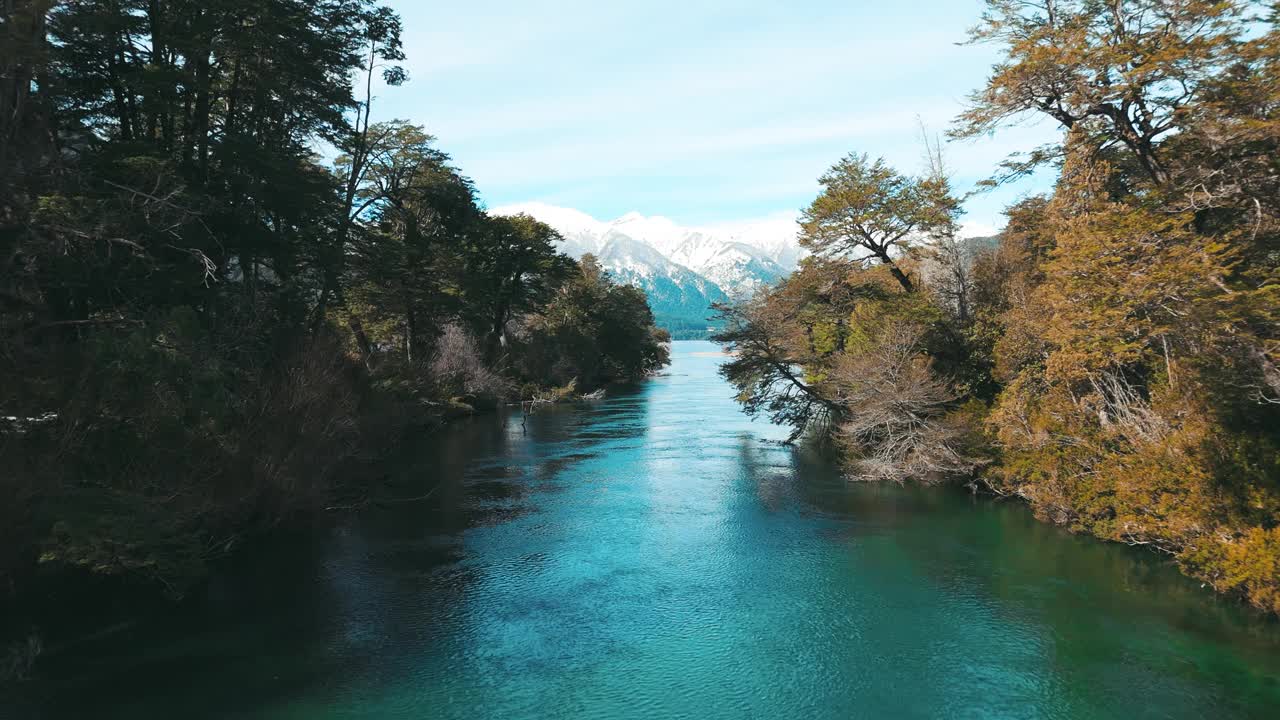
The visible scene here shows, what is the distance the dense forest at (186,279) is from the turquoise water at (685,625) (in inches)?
87.4

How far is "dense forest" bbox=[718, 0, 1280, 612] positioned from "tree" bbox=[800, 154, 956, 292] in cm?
228

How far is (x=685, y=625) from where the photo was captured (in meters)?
13.7

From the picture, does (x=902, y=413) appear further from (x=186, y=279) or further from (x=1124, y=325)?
(x=186, y=279)

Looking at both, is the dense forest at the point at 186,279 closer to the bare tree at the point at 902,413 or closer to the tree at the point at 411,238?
the tree at the point at 411,238

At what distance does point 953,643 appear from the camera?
42.3 ft

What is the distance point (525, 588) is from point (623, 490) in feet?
32.0

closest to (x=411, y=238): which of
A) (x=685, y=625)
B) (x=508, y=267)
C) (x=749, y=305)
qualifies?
(x=508, y=267)

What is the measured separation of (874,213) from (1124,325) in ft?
47.3

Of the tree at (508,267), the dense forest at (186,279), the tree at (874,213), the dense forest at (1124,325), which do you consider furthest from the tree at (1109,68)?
the tree at (508,267)

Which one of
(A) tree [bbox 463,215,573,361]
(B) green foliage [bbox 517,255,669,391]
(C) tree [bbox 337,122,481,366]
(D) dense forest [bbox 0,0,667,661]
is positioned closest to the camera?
(D) dense forest [bbox 0,0,667,661]

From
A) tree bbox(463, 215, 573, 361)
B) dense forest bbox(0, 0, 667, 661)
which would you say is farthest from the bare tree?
tree bbox(463, 215, 573, 361)

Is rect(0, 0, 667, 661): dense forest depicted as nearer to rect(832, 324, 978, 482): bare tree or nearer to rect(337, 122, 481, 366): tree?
rect(337, 122, 481, 366): tree

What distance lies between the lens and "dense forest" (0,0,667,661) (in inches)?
478

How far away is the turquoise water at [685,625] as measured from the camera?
35.7 ft
